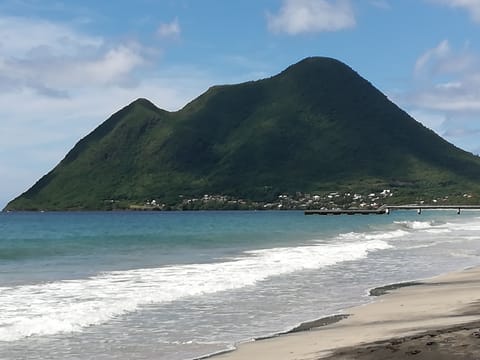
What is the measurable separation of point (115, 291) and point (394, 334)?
11.8 metres

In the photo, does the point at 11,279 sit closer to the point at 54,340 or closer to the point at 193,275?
the point at 193,275

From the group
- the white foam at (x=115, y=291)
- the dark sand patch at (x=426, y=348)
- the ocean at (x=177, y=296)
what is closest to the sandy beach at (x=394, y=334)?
the dark sand patch at (x=426, y=348)

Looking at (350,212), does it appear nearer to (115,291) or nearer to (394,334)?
(115,291)

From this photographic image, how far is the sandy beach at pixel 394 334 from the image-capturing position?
38.0ft

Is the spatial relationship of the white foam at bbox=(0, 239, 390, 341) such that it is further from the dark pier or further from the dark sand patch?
the dark pier

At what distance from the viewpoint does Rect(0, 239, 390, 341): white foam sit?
17.4 metres

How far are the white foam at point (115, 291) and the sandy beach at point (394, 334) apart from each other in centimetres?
557

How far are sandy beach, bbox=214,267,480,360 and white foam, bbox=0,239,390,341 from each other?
557cm

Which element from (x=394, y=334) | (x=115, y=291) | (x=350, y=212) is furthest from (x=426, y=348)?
(x=350, y=212)

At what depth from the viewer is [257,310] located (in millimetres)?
19312

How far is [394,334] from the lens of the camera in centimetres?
1410

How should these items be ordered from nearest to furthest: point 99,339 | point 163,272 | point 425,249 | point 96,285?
point 99,339, point 96,285, point 163,272, point 425,249

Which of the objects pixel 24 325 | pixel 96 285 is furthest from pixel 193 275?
pixel 24 325

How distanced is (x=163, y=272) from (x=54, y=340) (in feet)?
50.2
